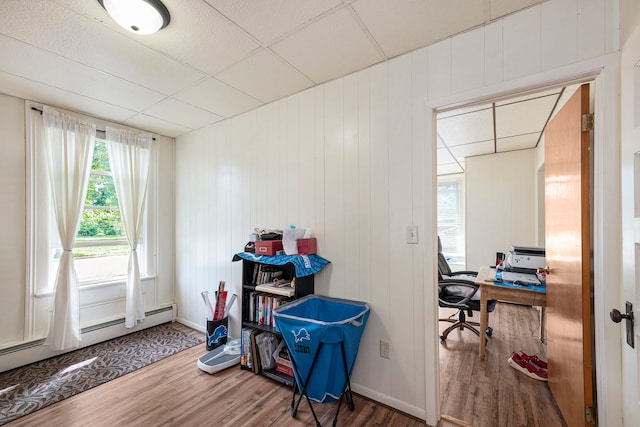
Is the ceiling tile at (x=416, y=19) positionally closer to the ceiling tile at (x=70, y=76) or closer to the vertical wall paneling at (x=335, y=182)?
the vertical wall paneling at (x=335, y=182)

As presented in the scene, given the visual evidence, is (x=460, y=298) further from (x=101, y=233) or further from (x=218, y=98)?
(x=101, y=233)

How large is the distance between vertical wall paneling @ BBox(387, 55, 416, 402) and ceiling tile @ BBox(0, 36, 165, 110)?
2174 mm

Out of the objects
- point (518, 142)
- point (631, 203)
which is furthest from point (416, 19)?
point (518, 142)

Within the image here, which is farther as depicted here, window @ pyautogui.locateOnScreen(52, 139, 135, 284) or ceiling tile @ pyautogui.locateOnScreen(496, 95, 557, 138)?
window @ pyautogui.locateOnScreen(52, 139, 135, 284)

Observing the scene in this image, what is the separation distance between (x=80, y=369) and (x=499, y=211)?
5.66 m

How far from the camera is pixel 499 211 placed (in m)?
4.46

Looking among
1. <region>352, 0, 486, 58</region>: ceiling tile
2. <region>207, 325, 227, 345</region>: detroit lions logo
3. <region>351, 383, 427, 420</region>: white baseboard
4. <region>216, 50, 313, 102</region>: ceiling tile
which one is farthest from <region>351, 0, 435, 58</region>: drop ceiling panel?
<region>207, 325, 227, 345</region>: detroit lions logo

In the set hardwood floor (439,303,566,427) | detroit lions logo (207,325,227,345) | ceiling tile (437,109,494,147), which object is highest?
ceiling tile (437,109,494,147)

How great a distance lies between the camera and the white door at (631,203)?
3.45 ft

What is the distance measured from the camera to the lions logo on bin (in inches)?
67.3

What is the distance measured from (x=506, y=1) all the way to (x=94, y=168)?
4026mm

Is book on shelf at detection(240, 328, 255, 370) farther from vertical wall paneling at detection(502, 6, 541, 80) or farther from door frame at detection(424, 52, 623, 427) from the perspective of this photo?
vertical wall paneling at detection(502, 6, 541, 80)

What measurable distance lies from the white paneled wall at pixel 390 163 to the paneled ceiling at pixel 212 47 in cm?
13

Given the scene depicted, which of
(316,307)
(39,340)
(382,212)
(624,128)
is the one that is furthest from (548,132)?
(39,340)
